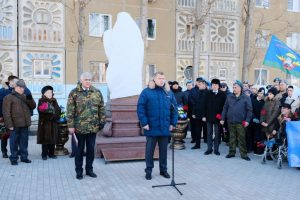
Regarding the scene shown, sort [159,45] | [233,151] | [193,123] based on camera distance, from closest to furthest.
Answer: [233,151] → [193,123] → [159,45]

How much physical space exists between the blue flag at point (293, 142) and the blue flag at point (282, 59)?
1709mm

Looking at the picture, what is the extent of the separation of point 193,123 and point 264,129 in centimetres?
257

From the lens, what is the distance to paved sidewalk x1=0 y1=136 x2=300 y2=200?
5645mm

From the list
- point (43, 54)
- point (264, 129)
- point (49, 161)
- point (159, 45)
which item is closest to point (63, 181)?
point (49, 161)

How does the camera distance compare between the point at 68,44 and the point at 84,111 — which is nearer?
the point at 84,111

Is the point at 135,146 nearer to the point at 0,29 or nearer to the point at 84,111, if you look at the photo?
the point at 84,111

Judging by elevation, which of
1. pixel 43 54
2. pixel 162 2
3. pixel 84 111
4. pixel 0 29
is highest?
pixel 162 2

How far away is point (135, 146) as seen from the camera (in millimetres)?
8148

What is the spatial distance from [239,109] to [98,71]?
13.5 meters

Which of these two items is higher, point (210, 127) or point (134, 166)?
point (210, 127)

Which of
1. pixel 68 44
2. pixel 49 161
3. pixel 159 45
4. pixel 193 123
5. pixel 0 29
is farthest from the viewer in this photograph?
pixel 159 45

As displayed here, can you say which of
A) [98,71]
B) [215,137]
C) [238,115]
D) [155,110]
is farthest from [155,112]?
[98,71]

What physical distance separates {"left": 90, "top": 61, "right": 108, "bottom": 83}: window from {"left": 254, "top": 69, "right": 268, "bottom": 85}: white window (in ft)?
35.3

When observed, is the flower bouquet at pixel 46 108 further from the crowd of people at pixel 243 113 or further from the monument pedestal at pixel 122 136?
the crowd of people at pixel 243 113
